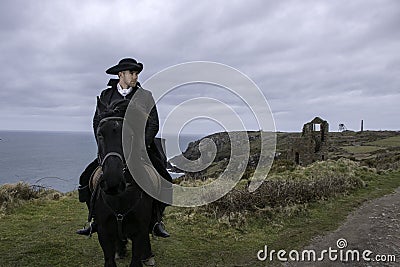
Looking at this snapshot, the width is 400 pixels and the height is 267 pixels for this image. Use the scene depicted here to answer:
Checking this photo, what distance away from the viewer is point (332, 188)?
12578mm

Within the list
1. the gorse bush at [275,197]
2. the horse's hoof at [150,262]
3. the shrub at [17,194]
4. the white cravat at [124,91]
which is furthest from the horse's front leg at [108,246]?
the shrub at [17,194]

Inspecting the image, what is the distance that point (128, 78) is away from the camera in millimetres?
4945

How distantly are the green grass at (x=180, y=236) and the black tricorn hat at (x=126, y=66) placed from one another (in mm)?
3432

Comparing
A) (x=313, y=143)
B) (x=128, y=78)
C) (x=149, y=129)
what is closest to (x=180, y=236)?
(x=149, y=129)

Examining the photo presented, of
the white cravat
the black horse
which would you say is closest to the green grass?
the black horse

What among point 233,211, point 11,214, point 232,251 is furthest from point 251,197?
point 11,214

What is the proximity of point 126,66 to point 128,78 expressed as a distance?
0.57 ft

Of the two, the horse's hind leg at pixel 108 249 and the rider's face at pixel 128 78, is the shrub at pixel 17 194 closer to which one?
the horse's hind leg at pixel 108 249

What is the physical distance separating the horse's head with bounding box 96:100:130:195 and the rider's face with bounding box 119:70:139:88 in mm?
825

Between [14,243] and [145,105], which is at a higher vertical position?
[145,105]

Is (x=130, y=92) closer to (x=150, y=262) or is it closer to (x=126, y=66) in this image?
(x=126, y=66)

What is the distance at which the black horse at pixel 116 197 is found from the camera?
373 cm

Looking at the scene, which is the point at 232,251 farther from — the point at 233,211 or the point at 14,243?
the point at 14,243

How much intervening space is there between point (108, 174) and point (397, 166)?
2538cm
